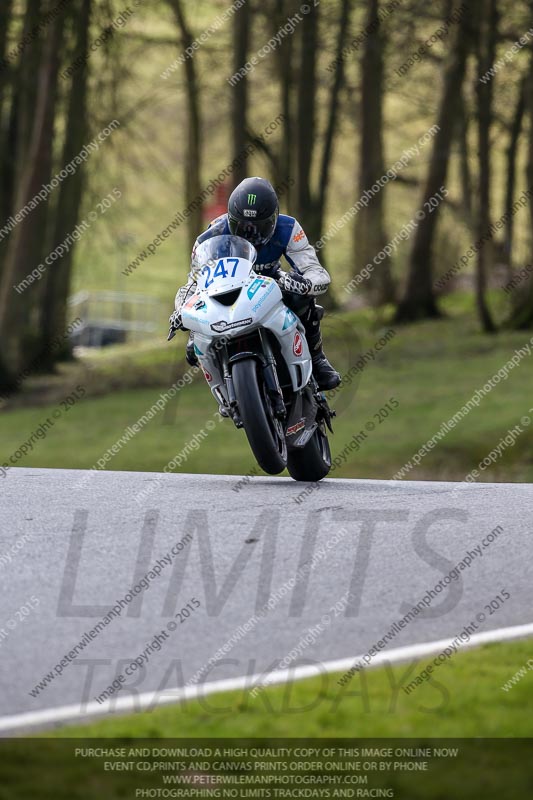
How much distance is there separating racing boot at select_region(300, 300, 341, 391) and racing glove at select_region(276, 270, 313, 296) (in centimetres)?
47

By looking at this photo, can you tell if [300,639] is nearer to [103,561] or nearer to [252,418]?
[103,561]

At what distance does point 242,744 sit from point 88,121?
2839cm

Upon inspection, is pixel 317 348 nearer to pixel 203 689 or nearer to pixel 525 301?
pixel 203 689

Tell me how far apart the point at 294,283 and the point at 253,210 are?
60 centimetres

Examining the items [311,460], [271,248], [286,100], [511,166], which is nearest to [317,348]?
[311,460]

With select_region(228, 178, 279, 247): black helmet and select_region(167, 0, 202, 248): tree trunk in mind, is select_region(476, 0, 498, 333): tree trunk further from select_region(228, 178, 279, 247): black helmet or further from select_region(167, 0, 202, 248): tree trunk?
select_region(228, 178, 279, 247): black helmet

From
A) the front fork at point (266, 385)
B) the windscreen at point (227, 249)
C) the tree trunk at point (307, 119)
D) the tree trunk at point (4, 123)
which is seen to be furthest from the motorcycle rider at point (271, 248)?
the tree trunk at point (4, 123)

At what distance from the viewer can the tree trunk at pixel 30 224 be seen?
2869 cm

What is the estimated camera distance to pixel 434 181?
1309 inches

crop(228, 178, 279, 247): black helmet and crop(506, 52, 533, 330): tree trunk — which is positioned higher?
crop(228, 178, 279, 247): black helmet

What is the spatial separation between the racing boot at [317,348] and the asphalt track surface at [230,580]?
147 centimetres

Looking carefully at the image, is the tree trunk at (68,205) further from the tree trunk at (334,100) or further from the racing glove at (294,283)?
the racing glove at (294,283)

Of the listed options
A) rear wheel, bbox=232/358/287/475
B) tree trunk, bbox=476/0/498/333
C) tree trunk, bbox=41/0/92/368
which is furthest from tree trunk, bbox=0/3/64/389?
rear wheel, bbox=232/358/287/475

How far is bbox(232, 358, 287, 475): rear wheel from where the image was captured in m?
8.70
